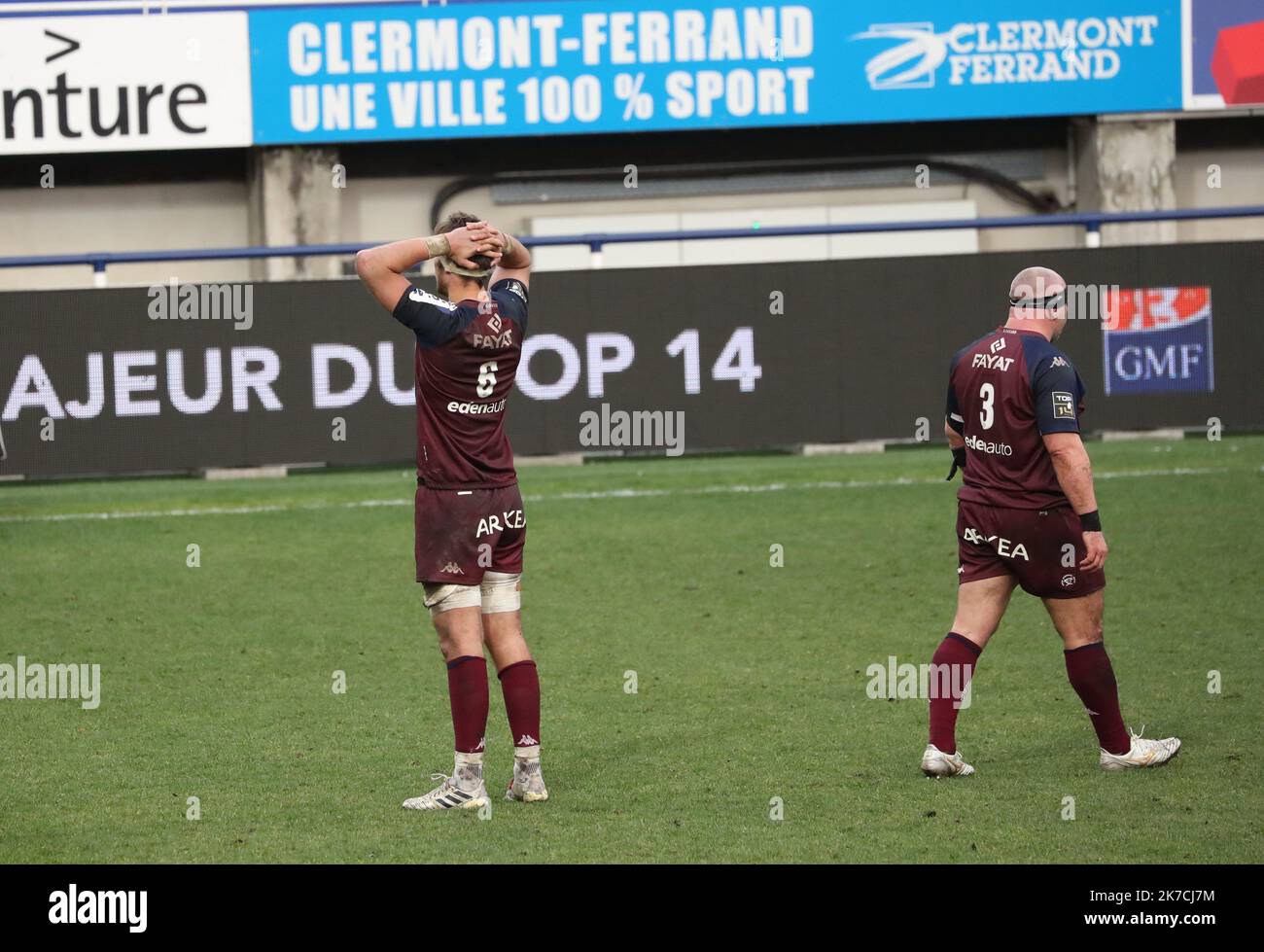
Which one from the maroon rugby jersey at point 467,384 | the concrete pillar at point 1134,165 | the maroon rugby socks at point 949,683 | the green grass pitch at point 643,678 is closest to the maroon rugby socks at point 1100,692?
the green grass pitch at point 643,678

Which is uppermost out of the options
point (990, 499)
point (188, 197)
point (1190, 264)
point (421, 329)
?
point (188, 197)

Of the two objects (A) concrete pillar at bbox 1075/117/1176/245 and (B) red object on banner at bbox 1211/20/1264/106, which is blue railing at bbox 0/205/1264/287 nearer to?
(A) concrete pillar at bbox 1075/117/1176/245

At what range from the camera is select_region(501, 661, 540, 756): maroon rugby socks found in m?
6.41

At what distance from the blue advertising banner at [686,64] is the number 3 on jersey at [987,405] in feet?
59.1

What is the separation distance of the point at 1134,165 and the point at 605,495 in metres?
13.9

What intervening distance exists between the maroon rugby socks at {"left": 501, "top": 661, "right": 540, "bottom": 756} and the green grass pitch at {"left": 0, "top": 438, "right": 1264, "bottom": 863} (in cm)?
26

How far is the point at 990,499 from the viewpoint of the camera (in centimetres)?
673

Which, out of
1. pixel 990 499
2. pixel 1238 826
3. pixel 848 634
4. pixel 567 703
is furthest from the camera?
pixel 848 634

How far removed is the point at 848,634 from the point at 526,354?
259 inches

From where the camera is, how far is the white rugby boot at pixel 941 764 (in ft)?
21.7

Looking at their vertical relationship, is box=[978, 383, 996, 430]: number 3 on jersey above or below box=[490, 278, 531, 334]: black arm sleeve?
below

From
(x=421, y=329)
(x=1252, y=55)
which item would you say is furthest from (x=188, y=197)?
(x=421, y=329)

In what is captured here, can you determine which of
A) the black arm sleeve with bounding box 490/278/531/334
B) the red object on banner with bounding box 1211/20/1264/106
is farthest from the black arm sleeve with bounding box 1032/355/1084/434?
the red object on banner with bounding box 1211/20/1264/106
